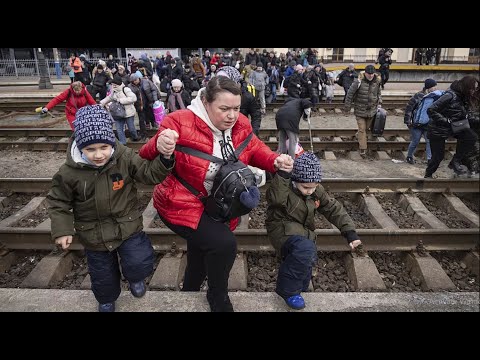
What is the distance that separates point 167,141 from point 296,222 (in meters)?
1.43

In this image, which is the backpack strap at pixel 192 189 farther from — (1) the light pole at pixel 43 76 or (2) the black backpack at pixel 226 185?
(1) the light pole at pixel 43 76

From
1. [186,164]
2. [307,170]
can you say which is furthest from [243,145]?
[307,170]

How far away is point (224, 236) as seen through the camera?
2.87 metres

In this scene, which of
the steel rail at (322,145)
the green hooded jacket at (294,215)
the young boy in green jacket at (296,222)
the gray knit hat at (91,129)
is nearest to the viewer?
the gray knit hat at (91,129)

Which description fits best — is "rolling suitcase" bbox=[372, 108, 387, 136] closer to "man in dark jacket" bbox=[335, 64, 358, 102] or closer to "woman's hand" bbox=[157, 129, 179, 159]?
"man in dark jacket" bbox=[335, 64, 358, 102]

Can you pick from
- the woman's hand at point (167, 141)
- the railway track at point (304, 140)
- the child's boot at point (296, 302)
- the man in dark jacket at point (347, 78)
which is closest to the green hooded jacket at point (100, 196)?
the woman's hand at point (167, 141)

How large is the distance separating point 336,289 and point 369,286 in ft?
1.17

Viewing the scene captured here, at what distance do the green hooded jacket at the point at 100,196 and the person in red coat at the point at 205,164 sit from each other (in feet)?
0.56

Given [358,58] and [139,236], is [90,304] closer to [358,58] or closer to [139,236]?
[139,236]

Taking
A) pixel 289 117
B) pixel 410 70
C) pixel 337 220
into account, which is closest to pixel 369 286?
pixel 337 220

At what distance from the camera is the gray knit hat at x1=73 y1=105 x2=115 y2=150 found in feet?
8.76

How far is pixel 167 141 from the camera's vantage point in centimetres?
254

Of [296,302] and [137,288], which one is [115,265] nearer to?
[137,288]

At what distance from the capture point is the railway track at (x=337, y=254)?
4297 millimetres
